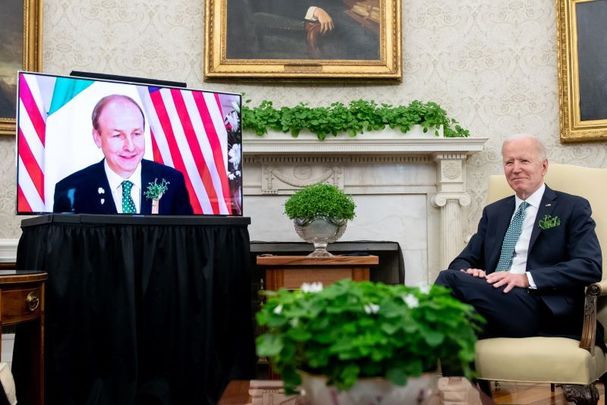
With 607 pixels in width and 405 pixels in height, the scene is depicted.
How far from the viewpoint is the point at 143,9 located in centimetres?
496

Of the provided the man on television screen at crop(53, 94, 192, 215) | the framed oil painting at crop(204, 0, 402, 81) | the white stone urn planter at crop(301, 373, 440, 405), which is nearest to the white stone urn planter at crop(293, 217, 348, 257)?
the man on television screen at crop(53, 94, 192, 215)

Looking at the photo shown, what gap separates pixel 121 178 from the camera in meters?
3.36

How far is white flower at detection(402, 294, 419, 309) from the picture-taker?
4.89 feet

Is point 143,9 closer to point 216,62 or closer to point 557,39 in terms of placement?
point 216,62

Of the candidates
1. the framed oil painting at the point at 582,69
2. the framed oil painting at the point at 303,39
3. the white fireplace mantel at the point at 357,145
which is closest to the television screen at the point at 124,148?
the white fireplace mantel at the point at 357,145

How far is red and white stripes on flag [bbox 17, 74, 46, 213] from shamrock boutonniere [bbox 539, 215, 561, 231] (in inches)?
93.2

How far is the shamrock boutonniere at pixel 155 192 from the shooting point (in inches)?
134

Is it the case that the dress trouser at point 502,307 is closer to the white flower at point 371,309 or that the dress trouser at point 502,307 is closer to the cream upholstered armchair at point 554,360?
the cream upholstered armchair at point 554,360

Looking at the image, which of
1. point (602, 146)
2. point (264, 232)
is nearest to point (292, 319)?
point (264, 232)

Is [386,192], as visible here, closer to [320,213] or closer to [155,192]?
[320,213]

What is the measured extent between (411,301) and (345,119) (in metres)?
3.22

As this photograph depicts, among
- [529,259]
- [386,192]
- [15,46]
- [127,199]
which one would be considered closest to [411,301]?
[529,259]

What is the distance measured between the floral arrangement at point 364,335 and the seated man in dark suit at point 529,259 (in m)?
1.39

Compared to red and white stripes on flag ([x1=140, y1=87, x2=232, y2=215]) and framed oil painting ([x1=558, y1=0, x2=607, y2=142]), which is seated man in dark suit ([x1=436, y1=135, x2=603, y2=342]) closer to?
red and white stripes on flag ([x1=140, y1=87, x2=232, y2=215])
